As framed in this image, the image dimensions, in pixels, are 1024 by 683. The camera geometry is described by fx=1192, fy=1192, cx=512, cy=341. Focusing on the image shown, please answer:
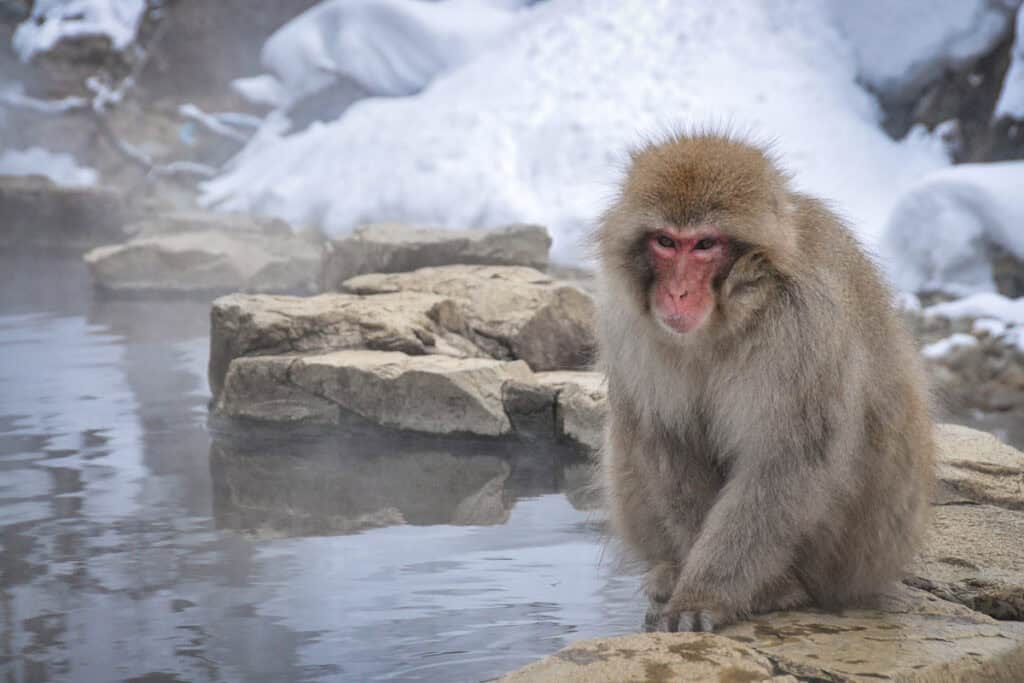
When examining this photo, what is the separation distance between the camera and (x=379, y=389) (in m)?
4.40

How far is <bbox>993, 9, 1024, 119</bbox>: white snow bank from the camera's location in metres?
7.48

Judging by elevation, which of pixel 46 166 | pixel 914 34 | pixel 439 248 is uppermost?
pixel 914 34

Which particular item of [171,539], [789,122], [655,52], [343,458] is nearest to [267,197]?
[655,52]

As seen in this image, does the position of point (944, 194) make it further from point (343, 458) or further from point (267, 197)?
point (267, 197)

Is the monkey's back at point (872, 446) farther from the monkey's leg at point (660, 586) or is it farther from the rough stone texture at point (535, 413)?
the rough stone texture at point (535, 413)

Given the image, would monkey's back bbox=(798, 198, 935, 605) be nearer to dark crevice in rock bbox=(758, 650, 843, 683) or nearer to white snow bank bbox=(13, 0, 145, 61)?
dark crevice in rock bbox=(758, 650, 843, 683)

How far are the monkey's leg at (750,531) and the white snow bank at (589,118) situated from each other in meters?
5.69

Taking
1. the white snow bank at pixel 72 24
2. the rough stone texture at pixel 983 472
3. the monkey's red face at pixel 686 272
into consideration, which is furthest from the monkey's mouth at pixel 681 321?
the white snow bank at pixel 72 24

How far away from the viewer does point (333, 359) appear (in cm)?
453

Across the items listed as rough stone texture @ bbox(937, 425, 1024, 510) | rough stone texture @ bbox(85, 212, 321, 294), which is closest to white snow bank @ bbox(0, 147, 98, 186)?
rough stone texture @ bbox(85, 212, 321, 294)

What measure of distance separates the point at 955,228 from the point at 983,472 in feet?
12.0

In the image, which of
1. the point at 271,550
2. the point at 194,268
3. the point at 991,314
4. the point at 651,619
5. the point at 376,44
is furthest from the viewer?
the point at 376,44

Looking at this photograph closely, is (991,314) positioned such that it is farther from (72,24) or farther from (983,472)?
(72,24)

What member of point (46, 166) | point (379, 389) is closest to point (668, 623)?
point (379, 389)
